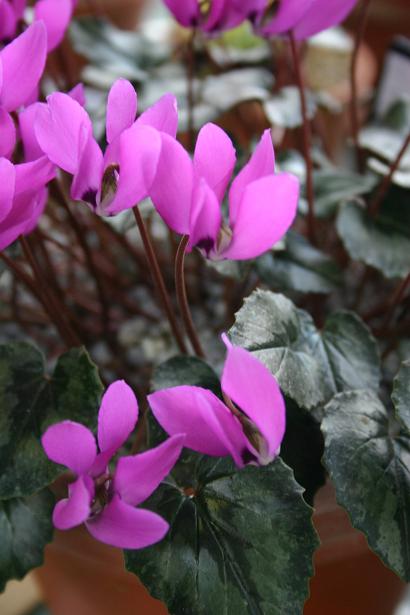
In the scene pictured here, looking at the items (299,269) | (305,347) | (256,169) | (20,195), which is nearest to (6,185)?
(20,195)

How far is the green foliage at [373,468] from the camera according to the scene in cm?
45

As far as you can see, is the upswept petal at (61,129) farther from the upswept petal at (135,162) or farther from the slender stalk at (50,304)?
the slender stalk at (50,304)

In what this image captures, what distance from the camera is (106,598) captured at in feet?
2.40

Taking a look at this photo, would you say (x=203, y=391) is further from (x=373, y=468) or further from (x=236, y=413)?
(x=373, y=468)

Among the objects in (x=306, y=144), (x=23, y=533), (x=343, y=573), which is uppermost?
(x=306, y=144)

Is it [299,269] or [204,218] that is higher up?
[204,218]

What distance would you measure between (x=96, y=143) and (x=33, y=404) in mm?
216

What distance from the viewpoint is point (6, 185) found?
0.41 metres

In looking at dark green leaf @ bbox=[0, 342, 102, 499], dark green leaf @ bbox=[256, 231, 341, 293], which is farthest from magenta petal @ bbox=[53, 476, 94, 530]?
dark green leaf @ bbox=[256, 231, 341, 293]

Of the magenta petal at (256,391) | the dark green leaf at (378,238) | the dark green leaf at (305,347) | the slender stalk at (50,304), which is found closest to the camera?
the magenta petal at (256,391)

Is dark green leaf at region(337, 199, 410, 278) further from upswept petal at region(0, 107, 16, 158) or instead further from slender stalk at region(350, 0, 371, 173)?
upswept petal at region(0, 107, 16, 158)

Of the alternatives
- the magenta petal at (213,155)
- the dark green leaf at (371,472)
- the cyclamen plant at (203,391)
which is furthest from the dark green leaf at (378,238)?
the magenta petal at (213,155)

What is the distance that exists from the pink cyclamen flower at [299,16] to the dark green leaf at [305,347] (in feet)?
0.66

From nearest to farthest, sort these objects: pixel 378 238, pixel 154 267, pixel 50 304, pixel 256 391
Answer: pixel 256 391, pixel 154 267, pixel 50 304, pixel 378 238
